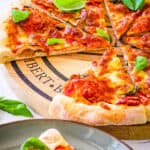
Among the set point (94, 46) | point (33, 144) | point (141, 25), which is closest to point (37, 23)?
point (94, 46)

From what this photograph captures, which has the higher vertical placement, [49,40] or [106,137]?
[49,40]

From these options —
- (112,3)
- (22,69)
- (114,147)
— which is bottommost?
(114,147)

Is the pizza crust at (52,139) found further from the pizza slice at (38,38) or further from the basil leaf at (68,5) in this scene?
the basil leaf at (68,5)

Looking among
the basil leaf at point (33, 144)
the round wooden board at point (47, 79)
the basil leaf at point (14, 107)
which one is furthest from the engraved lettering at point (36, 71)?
the basil leaf at point (33, 144)

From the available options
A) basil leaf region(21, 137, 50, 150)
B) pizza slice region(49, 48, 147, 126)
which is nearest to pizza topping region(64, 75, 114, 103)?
pizza slice region(49, 48, 147, 126)

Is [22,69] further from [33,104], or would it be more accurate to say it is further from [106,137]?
[106,137]

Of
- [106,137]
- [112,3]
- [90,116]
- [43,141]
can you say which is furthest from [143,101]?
[112,3]
